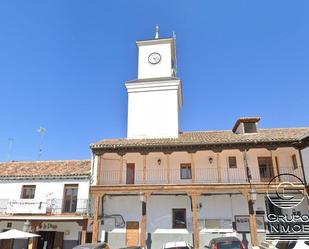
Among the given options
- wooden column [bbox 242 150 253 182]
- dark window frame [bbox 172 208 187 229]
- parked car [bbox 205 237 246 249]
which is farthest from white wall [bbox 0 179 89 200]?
wooden column [bbox 242 150 253 182]

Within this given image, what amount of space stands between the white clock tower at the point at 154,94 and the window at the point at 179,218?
5785 mm

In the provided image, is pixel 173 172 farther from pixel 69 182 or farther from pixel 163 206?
pixel 69 182

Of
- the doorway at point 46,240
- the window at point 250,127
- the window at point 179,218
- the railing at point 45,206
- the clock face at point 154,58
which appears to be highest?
the clock face at point 154,58

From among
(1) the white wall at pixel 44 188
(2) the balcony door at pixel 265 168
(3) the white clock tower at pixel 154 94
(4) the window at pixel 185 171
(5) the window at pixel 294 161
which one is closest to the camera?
(5) the window at pixel 294 161

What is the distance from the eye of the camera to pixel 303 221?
17.1 m

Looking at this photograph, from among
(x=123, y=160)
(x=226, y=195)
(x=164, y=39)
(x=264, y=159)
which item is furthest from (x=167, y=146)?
(x=164, y=39)

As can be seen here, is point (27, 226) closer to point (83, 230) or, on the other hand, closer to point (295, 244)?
point (83, 230)

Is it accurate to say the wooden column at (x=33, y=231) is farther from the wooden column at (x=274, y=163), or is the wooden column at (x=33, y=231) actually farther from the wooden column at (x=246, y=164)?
the wooden column at (x=274, y=163)

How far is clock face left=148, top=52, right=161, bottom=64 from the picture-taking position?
1005 inches

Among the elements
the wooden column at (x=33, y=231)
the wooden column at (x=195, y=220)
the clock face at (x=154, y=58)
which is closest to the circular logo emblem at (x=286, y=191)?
the wooden column at (x=195, y=220)

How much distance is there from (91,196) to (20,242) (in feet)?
20.6

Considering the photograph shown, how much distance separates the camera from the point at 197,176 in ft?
66.3

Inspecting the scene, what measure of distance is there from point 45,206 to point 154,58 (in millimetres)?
14919

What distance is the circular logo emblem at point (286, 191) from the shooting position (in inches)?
698
